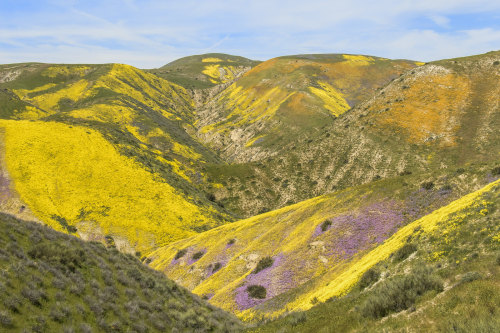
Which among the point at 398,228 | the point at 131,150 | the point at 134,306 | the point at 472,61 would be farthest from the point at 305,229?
Answer: the point at 472,61

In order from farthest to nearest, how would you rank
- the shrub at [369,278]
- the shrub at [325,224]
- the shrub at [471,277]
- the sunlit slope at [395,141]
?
the sunlit slope at [395,141] < the shrub at [325,224] < the shrub at [369,278] < the shrub at [471,277]

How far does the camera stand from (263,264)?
2873 centimetres

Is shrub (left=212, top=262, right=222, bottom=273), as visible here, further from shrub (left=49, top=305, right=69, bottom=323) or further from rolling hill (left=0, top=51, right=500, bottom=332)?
shrub (left=49, top=305, right=69, bottom=323)

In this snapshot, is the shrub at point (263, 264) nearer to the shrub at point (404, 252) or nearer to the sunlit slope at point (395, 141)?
the shrub at point (404, 252)

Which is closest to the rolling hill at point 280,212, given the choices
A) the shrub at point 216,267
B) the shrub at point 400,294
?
the shrub at point 400,294

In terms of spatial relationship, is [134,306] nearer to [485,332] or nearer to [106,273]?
[106,273]

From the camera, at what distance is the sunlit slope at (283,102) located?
4673 inches

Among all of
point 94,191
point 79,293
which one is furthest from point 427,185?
point 94,191

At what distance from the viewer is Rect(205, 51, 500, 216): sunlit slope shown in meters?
65.2

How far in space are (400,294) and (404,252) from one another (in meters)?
7.79

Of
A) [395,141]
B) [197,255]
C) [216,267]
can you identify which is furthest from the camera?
[395,141]

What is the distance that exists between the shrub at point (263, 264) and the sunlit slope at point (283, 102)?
258ft

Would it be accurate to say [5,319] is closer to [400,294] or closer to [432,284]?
[400,294]

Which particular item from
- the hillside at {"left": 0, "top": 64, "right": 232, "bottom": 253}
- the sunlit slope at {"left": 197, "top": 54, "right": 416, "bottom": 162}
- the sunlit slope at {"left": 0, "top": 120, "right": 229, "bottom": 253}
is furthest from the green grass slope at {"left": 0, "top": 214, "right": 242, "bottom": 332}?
the sunlit slope at {"left": 197, "top": 54, "right": 416, "bottom": 162}
